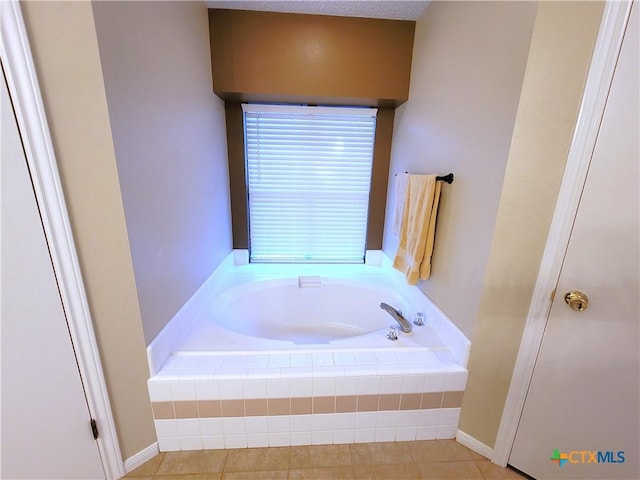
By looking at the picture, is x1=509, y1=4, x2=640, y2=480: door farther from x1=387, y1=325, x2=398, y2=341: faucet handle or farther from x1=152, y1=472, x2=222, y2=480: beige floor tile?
x1=152, y1=472, x2=222, y2=480: beige floor tile

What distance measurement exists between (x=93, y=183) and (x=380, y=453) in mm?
1640

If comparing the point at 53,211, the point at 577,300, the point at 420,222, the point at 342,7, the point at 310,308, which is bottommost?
the point at 310,308

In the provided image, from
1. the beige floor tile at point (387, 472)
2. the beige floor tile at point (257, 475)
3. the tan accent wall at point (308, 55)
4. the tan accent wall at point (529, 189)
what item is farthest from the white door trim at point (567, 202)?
the tan accent wall at point (308, 55)

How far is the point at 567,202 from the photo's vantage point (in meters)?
0.89

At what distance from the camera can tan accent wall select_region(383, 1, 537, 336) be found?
95 centimetres

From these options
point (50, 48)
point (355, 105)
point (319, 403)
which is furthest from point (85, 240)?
point (355, 105)

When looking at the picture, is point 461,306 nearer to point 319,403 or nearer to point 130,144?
point 319,403

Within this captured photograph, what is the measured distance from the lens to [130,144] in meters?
Result: 0.91

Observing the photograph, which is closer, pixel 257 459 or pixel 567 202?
pixel 567 202

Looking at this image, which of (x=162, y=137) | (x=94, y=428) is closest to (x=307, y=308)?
(x=94, y=428)

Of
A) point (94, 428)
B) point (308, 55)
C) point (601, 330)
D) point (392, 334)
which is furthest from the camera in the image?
point (308, 55)

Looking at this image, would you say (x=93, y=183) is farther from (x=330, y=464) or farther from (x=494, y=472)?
(x=494, y=472)

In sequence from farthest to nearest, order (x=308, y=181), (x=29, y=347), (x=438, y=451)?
(x=308, y=181) → (x=438, y=451) → (x=29, y=347)

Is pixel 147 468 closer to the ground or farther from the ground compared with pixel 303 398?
closer to the ground
